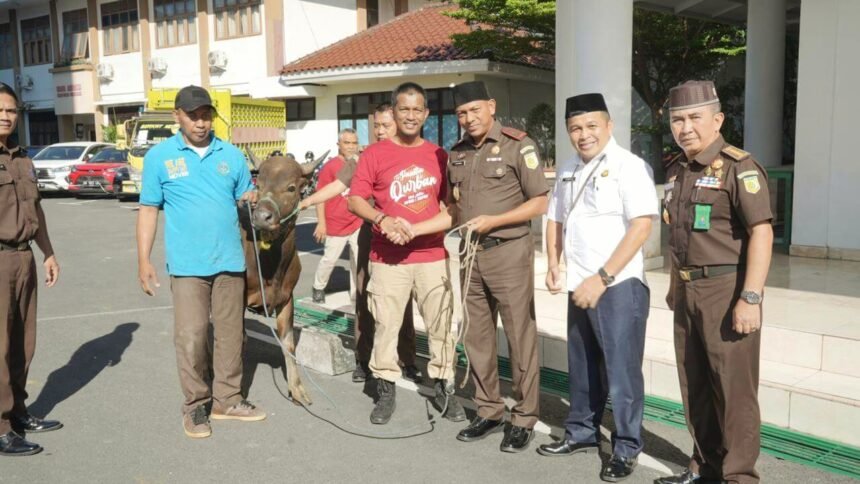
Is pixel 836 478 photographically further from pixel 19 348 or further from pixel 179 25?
pixel 179 25

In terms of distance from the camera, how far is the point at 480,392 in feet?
16.0

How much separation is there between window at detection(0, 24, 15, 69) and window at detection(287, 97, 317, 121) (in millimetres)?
19072

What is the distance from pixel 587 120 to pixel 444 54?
57.6ft

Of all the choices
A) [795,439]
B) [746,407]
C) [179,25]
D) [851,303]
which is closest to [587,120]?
[746,407]

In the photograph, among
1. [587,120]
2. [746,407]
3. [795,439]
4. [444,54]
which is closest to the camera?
[746,407]

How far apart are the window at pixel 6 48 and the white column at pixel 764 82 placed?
35655 mm

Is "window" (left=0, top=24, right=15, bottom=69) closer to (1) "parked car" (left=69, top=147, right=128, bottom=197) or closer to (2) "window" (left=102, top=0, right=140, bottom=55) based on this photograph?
(2) "window" (left=102, top=0, right=140, bottom=55)

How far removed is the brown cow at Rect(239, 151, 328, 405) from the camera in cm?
532

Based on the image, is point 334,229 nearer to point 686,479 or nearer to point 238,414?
point 238,414

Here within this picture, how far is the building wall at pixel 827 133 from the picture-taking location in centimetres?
856

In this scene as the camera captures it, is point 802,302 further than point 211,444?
Yes

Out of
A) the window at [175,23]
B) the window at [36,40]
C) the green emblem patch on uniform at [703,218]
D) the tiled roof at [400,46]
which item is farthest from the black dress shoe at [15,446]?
the window at [36,40]

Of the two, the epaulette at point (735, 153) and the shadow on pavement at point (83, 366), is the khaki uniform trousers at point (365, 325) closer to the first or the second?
the shadow on pavement at point (83, 366)

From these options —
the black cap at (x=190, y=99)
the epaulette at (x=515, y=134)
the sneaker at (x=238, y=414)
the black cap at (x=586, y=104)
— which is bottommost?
the sneaker at (x=238, y=414)
